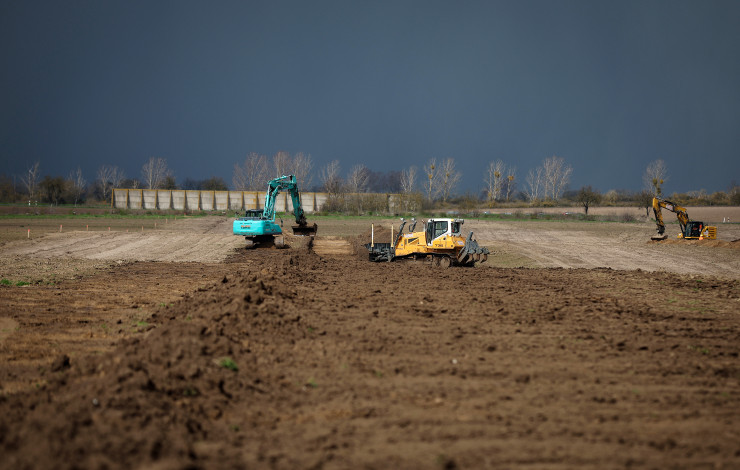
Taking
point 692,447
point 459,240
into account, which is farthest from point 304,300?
point 459,240

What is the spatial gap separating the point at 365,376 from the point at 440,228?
53.6 ft

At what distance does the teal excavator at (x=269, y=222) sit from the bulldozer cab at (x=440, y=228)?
1017 cm

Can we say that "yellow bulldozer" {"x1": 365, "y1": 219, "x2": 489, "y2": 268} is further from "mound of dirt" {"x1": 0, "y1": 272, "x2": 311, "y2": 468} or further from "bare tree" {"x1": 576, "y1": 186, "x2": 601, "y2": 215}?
"bare tree" {"x1": 576, "y1": 186, "x2": 601, "y2": 215}

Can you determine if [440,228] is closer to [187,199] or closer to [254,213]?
[254,213]

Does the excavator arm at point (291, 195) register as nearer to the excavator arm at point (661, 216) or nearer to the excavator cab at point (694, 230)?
the excavator arm at point (661, 216)

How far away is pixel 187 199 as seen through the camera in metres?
74.8

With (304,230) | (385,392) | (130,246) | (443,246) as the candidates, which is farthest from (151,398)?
(130,246)

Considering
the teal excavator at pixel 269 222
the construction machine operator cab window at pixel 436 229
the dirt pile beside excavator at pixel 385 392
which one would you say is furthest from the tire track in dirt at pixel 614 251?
the dirt pile beside excavator at pixel 385 392

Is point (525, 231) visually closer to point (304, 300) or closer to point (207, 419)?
point (304, 300)

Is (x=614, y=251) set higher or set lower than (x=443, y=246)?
lower

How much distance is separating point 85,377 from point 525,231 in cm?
4615

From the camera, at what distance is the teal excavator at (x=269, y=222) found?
30.0 m

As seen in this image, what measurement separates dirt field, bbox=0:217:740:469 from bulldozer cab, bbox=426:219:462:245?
221 inches

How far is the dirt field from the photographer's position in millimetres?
5391
